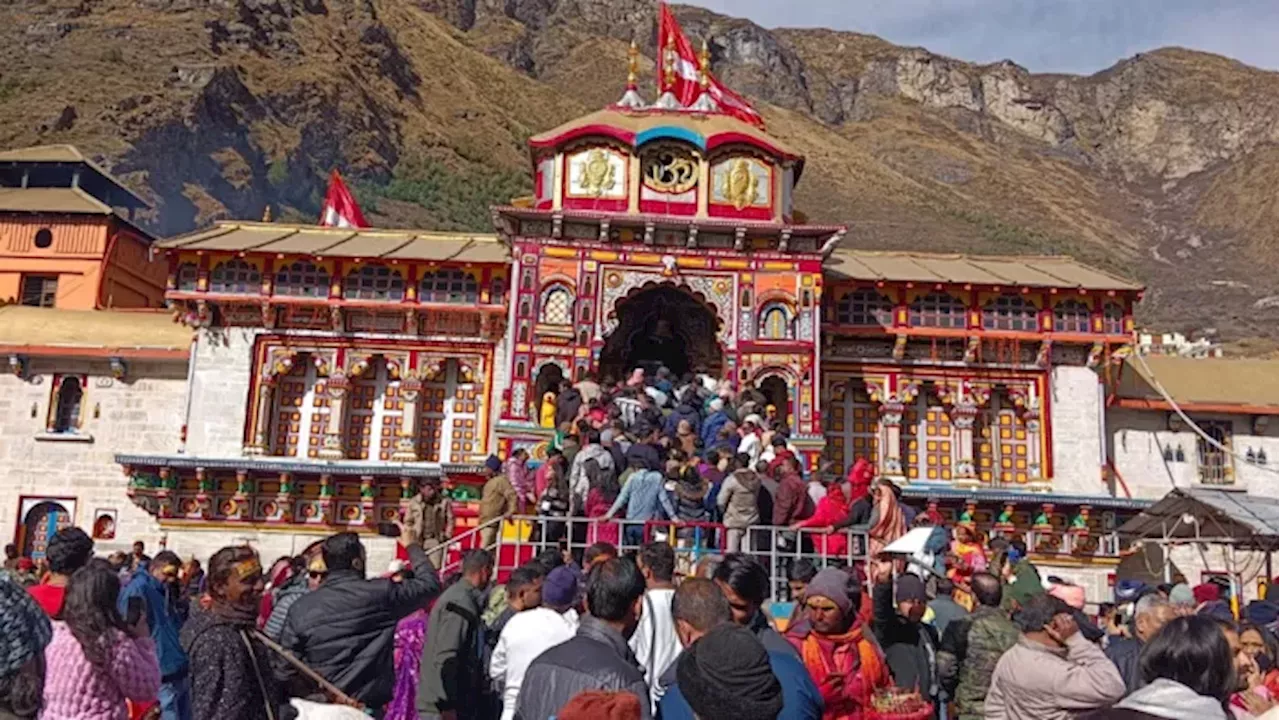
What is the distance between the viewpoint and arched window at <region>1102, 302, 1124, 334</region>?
24.2m

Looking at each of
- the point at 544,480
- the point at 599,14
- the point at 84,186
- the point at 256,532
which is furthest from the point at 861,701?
the point at 599,14

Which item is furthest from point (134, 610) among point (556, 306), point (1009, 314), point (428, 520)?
point (1009, 314)

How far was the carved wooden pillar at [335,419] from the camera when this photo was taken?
23453 millimetres

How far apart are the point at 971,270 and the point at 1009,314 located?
57.4 inches

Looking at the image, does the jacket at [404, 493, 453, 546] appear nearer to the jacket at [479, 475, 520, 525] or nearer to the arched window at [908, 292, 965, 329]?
the jacket at [479, 475, 520, 525]

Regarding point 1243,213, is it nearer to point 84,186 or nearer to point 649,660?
point 84,186

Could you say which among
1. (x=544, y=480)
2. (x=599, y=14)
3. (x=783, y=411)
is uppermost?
(x=599, y=14)

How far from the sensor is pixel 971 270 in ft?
82.9

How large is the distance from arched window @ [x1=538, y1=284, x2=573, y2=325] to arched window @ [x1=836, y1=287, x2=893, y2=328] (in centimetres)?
651

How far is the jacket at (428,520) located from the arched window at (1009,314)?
1414cm

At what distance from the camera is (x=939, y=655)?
7.22 meters

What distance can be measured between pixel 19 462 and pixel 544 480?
1590 centimetres

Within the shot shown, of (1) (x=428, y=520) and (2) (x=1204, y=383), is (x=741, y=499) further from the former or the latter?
(2) (x=1204, y=383)

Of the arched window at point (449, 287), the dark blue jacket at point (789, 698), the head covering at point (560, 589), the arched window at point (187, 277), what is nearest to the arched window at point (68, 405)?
the arched window at point (187, 277)
